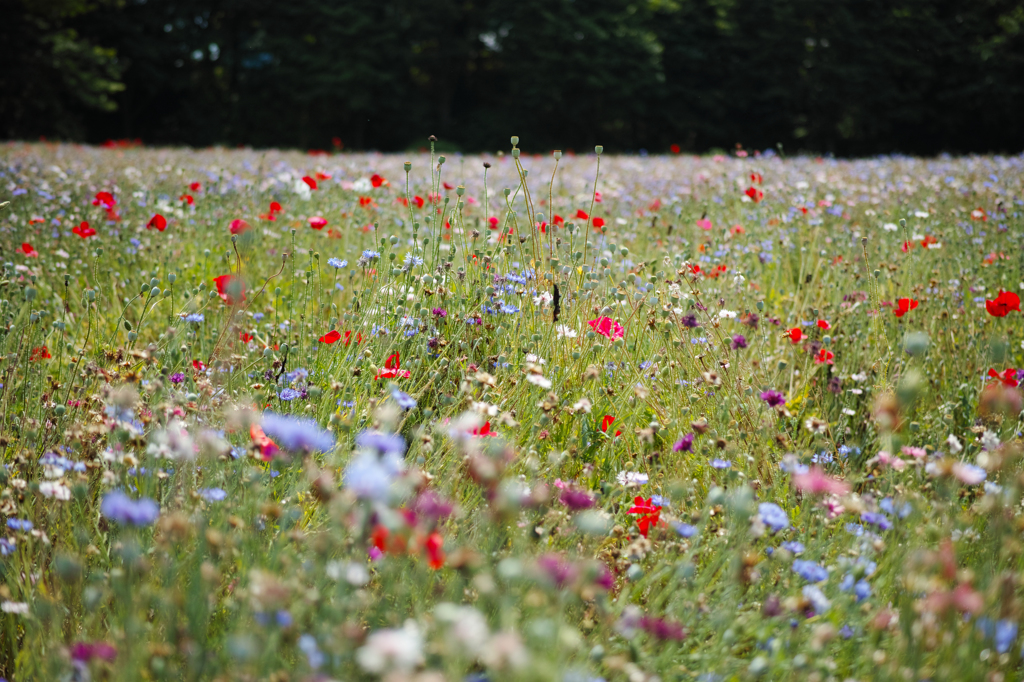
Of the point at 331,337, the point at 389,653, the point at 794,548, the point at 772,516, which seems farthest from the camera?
the point at 331,337

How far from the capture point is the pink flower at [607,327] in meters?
2.05

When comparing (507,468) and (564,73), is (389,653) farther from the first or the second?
(564,73)

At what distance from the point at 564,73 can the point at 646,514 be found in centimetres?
2312

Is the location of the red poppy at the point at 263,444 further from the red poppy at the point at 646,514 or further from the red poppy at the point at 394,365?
the red poppy at the point at 646,514

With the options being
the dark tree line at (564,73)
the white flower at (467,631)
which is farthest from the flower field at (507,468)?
the dark tree line at (564,73)

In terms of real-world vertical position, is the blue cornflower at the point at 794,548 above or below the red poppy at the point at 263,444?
below

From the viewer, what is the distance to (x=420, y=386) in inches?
82.7

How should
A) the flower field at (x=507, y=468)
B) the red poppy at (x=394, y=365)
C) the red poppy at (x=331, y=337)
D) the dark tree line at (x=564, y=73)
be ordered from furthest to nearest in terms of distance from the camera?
the dark tree line at (x=564, y=73) < the red poppy at (x=331, y=337) < the red poppy at (x=394, y=365) < the flower field at (x=507, y=468)

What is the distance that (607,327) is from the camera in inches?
81.0

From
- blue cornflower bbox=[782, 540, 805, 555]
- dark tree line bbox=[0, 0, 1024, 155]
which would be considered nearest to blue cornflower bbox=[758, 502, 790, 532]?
blue cornflower bbox=[782, 540, 805, 555]

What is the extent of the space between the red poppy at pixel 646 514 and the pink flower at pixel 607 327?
56 centimetres

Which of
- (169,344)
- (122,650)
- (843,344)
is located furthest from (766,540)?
(169,344)

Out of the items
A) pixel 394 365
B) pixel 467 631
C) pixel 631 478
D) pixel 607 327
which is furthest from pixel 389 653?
pixel 607 327

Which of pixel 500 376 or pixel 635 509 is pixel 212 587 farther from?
pixel 500 376
